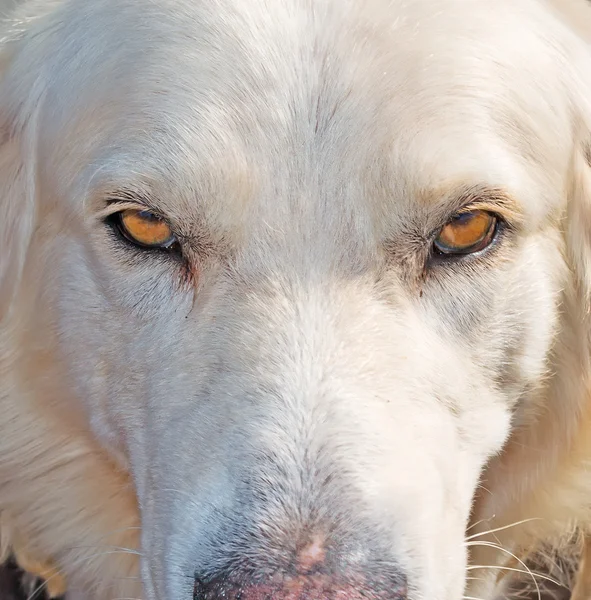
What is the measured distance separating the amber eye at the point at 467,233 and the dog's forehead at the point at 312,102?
100 millimetres

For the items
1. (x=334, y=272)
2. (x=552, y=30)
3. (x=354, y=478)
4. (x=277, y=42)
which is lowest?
(x=354, y=478)

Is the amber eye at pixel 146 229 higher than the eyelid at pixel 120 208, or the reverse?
the eyelid at pixel 120 208

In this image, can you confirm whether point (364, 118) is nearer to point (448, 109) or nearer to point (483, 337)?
point (448, 109)

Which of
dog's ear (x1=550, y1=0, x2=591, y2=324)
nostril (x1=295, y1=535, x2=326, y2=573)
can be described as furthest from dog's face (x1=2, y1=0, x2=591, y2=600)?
dog's ear (x1=550, y1=0, x2=591, y2=324)

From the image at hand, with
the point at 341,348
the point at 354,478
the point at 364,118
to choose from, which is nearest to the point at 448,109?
the point at 364,118

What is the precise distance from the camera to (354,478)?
2.06 meters

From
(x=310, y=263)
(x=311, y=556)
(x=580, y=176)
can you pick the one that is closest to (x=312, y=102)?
(x=310, y=263)

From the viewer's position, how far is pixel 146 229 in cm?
234

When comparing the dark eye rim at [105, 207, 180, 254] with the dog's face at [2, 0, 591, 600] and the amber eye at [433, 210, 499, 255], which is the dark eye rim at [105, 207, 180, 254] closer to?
the dog's face at [2, 0, 591, 600]

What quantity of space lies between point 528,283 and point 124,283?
42.9 inches

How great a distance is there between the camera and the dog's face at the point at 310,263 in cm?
208

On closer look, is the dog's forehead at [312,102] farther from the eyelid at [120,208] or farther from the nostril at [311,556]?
the nostril at [311,556]

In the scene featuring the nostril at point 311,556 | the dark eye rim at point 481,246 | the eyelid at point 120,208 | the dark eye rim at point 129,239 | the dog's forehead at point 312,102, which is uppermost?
the dog's forehead at point 312,102

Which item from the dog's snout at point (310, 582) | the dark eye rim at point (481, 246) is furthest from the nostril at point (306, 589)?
the dark eye rim at point (481, 246)
